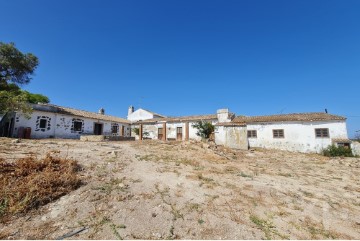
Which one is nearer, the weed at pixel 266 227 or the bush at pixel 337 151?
the weed at pixel 266 227

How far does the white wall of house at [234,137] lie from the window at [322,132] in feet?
21.3

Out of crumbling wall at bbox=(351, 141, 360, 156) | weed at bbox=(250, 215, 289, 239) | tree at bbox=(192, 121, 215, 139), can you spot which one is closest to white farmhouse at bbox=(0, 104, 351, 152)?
crumbling wall at bbox=(351, 141, 360, 156)

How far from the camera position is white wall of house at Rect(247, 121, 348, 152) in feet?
52.9

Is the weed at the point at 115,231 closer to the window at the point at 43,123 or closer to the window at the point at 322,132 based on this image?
the window at the point at 322,132

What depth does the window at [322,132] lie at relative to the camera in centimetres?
1636

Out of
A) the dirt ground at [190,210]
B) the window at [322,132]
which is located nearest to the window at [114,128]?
the dirt ground at [190,210]

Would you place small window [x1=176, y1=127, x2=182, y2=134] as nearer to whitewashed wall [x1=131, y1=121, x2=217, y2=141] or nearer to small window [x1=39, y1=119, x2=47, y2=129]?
whitewashed wall [x1=131, y1=121, x2=217, y2=141]

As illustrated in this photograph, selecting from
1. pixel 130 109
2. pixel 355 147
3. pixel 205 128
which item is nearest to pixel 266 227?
pixel 355 147

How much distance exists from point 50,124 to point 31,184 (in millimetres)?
18522

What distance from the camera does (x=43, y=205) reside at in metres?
3.88

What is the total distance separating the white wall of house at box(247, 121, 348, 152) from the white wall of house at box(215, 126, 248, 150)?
289cm

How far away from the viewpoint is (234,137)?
17250 mm

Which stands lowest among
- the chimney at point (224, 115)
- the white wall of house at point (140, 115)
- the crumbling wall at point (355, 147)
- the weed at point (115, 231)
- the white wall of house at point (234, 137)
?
the weed at point (115, 231)

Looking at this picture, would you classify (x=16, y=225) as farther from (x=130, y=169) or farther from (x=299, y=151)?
(x=299, y=151)
